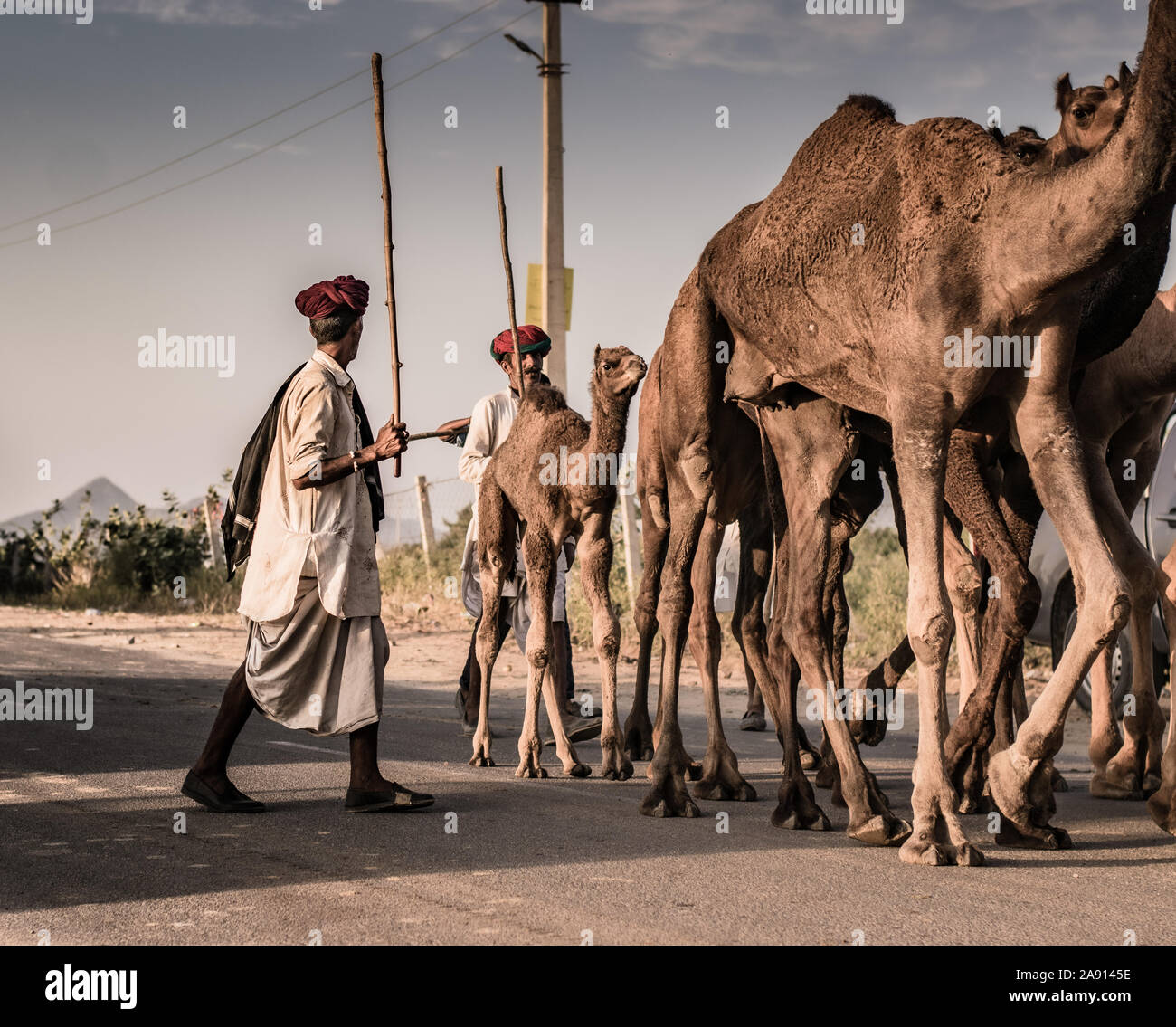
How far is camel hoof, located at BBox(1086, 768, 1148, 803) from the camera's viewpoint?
8.77 meters

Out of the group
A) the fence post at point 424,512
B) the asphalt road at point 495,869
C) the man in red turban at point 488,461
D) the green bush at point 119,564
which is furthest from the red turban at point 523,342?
the green bush at point 119,564

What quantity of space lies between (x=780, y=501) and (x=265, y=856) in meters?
3.16

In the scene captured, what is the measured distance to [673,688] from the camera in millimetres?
8258

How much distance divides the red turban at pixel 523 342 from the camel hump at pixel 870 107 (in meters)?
4.50

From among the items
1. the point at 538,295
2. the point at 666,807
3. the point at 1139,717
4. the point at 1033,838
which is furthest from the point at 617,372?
the point at 538,295

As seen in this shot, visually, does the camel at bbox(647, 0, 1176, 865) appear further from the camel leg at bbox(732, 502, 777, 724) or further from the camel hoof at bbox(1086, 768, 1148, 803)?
the camel leg at bbox(732, 502, 777, 724)

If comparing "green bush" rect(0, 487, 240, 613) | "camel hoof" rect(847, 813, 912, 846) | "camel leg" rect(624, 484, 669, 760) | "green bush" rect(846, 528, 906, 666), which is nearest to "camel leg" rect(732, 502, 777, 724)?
"camel leg" rect(624, 484, 669, 760)

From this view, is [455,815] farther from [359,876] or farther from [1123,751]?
[1123,751]

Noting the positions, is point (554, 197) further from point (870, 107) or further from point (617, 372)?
point (870, 107)

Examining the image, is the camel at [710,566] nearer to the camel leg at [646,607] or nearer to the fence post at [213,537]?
the camel leg at [646,607]

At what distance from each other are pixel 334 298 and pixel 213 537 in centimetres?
2297

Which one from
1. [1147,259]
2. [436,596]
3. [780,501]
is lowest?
[436,596]
